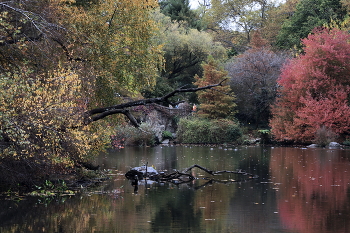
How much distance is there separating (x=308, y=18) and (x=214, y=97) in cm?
1083

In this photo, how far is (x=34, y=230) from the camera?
309 inches

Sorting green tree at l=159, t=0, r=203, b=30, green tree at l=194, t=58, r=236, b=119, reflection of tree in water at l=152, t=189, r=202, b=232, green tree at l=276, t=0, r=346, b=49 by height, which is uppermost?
green tree at l=159, t=0, r=203, b=30

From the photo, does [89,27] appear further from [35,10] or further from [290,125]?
[290,125]

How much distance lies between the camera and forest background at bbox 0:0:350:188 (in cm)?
1090

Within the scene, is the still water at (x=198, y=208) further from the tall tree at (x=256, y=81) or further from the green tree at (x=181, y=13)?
the green tree at (x=181, y=13)

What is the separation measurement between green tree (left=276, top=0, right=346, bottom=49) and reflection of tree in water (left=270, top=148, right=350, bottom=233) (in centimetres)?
2134

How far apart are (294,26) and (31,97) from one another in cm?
3444

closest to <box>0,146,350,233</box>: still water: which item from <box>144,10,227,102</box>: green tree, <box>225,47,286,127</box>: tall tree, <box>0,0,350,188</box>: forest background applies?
<box>0,0,350,188</box>: forest background

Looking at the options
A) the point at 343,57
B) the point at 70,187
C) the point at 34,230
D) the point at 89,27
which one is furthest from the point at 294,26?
the point at 34,230

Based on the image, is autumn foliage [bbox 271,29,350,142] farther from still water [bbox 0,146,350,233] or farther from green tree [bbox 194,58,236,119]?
Result: still water [bbox 0,146,350,233]

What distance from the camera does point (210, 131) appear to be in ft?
116

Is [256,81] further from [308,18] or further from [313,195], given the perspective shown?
[313,195]

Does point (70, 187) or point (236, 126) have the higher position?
point (236, 126)

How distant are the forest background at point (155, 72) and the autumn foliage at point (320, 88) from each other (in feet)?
0.30
